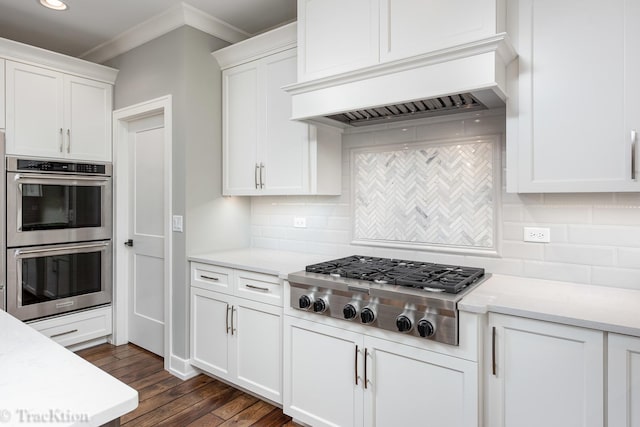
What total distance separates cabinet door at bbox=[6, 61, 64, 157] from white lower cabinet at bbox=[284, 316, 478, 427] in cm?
251

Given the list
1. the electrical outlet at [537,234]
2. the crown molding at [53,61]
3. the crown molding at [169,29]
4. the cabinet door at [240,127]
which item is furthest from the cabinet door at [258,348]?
the crown molding at [53,61]

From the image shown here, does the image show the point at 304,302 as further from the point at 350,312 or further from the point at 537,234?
the point at 537,234

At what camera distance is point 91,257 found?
3422 millimetres

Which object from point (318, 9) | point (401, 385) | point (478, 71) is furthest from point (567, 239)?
point (318, 9)

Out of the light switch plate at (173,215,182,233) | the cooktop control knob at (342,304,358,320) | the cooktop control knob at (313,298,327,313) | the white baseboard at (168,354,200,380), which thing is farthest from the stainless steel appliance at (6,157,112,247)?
the cooktop control knob at (342,304,358,320)

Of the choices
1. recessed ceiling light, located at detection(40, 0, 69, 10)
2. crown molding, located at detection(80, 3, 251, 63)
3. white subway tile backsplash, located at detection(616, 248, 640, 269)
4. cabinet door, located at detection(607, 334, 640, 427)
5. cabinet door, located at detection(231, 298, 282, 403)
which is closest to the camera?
cabinet door, located at detection(607, 334, 640, 427)

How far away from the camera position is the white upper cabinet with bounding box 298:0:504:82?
70.9 inches

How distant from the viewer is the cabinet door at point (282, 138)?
2709 millimetres

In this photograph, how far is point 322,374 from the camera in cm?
211

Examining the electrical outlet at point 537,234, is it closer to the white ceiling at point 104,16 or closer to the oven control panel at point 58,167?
the white ceiling at point 104,16

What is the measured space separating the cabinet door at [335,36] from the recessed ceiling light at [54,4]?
6.01ft

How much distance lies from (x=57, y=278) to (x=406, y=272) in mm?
2877

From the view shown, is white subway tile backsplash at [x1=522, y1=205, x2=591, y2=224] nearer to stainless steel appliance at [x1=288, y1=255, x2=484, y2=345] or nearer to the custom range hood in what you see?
stainless steel appliance at [x1=288, y1=255, x2=484, y2=345]

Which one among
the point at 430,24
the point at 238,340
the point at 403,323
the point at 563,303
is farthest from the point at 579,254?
the point at 238,340
